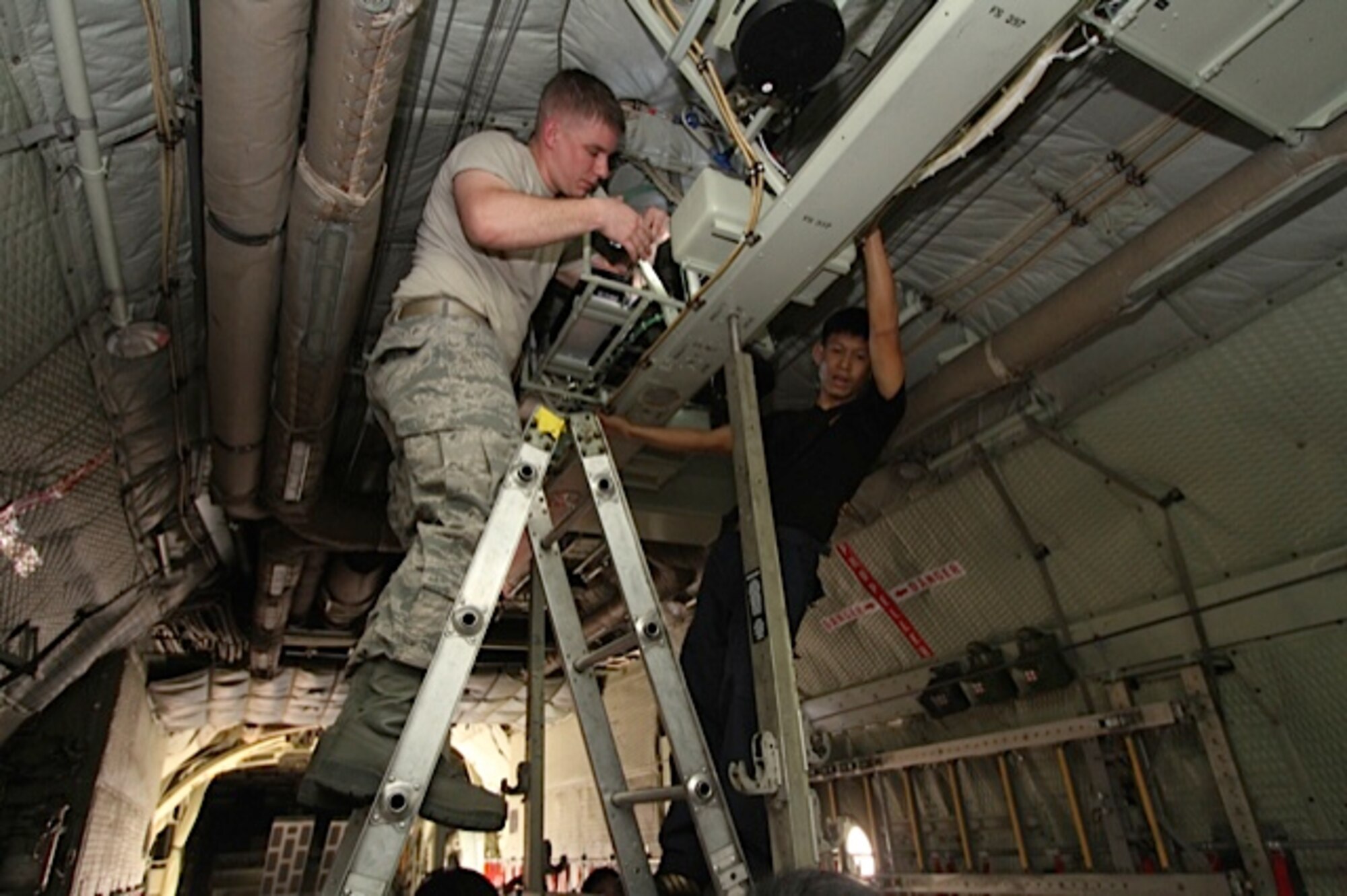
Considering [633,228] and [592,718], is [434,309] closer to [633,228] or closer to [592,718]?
[633,228]

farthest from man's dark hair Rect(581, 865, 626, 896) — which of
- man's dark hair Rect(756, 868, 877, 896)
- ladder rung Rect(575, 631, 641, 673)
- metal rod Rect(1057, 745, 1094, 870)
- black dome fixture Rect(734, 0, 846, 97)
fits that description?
black dome fixture Rect(734, 0, 846, 97)

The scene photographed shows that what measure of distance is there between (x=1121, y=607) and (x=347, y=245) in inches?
122

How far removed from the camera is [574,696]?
2209 millimetres

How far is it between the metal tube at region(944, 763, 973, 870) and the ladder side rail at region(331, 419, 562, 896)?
269 centimetres

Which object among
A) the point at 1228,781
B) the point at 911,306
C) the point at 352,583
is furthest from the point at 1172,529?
the point at 352,583

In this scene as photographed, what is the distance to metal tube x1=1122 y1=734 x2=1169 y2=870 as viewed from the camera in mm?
2736

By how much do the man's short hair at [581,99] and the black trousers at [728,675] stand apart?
4.56 feet

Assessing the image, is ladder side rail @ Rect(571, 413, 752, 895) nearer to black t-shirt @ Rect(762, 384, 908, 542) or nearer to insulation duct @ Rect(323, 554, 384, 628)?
black t-shirt @ Rect(762, 384, 908, 542)

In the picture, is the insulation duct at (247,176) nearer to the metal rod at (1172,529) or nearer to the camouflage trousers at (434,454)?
the camouflage trousers at (434,454)

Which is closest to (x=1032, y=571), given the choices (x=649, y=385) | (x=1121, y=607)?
(x=1121, y=607)

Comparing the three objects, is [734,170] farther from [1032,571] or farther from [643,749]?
[643,749]

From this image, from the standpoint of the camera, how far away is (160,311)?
2736mm

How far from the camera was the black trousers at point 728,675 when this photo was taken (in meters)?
2.17

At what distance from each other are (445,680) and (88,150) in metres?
1.68
